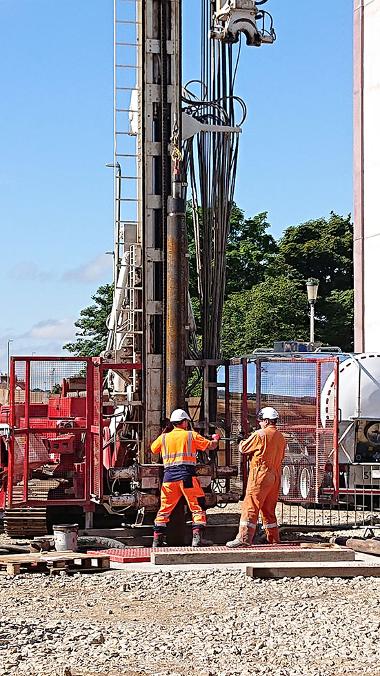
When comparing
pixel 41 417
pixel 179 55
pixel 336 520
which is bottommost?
pixel 336 520

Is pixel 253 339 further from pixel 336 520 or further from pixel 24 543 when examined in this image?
pixel 24 543

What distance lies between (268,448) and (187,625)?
200 inches

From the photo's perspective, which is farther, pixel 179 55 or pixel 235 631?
pixel 179 55

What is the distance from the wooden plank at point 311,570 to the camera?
1458 cm

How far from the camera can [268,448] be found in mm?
16547

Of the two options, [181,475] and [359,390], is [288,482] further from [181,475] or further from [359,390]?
[359,390]

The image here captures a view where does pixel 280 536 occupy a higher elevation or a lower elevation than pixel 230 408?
lower

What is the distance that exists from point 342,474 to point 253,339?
22335 millimetres

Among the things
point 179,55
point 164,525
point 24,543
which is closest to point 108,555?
point 164,525

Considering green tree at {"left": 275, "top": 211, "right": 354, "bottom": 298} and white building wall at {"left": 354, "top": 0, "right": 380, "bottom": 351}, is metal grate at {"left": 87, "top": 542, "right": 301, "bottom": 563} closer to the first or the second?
white building wall at {"left": 354, "top": 0, "right": 380, "bottom": 351}

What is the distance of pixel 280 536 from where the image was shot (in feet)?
58.9

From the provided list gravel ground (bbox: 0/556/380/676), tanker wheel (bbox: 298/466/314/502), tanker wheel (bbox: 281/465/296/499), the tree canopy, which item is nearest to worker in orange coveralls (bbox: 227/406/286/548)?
tanker wheel (bbox: 298/466/314/502)

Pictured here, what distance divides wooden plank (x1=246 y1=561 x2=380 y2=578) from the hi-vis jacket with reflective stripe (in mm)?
2001

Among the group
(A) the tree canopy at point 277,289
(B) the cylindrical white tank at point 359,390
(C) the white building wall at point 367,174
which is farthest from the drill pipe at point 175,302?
(A) the tree canopy at point 277,289
